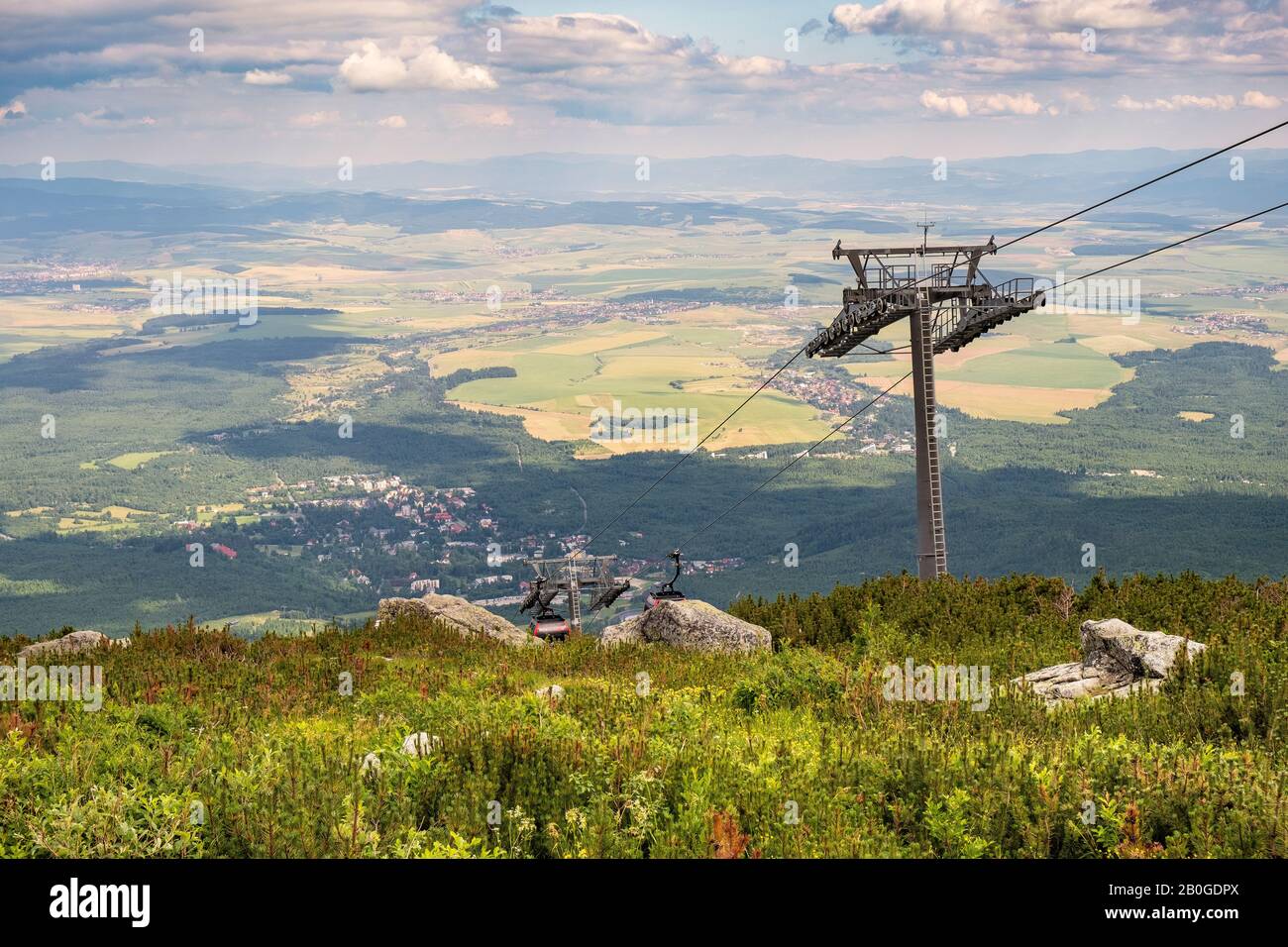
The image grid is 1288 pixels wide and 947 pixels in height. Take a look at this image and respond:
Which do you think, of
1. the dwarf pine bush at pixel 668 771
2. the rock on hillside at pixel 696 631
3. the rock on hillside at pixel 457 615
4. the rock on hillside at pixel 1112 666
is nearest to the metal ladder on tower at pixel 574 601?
the rock on hillside at pixel 457 615

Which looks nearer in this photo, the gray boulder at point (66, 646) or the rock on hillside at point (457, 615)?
the gray boulder at point (66, 646)

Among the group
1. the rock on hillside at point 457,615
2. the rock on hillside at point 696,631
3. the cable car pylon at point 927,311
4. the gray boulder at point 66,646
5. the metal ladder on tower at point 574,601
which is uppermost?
the cable car pylon at point 927,311

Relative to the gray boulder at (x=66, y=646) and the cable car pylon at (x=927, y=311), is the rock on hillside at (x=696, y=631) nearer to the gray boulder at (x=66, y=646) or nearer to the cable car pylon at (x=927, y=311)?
the gray boulder at (x=66, y=646)

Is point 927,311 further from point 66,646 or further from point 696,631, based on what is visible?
point 66,646

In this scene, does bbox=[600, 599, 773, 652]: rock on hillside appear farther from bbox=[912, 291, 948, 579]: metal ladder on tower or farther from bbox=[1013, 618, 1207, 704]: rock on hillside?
bbox=[912, 291, 948, 579]: metal ladder on tower

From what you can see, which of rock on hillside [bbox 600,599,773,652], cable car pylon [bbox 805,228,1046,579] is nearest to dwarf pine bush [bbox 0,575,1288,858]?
rock on hillside [bbox 600,599,773,652]

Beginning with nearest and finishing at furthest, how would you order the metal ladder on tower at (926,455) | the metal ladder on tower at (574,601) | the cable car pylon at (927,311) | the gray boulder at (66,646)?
the gray boulder at (66,646)
the metal ladder on tower at (926,455)
the cable car pylon at (927,311)
the metal ladder on tower at (574,601)

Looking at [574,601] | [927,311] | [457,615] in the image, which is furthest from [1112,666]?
[574,601]
